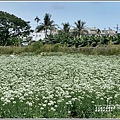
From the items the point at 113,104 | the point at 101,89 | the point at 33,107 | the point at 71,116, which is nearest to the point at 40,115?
the point at 33,107

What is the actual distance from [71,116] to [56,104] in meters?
0.37

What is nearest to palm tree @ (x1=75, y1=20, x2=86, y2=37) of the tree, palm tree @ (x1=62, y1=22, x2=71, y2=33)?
palm tree @ (x1=62, y1=22, x2=71, y2=33)

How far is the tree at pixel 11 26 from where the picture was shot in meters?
71.9

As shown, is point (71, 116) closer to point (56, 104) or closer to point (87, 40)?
point (56, 104)

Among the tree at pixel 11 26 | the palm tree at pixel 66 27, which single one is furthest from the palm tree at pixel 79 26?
the tree at pixel 11 26

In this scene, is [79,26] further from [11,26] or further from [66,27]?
[11,26]

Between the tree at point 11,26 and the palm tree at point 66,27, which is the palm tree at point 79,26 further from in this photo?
the tree at point 11,26

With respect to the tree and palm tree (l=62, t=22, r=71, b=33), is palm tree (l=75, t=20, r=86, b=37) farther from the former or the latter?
the tree

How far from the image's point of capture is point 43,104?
5160 mm

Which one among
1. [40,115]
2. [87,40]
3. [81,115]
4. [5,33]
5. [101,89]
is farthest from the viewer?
[5,33]

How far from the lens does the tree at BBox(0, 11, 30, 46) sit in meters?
71.9

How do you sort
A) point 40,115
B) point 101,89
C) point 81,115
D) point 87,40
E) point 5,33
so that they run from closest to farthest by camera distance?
point 40,115 < point 81,115 < point 101,89 < point 87,40 < point 5,33

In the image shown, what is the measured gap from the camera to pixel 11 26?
7356 cm

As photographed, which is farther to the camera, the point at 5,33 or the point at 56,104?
the point at 5,33
